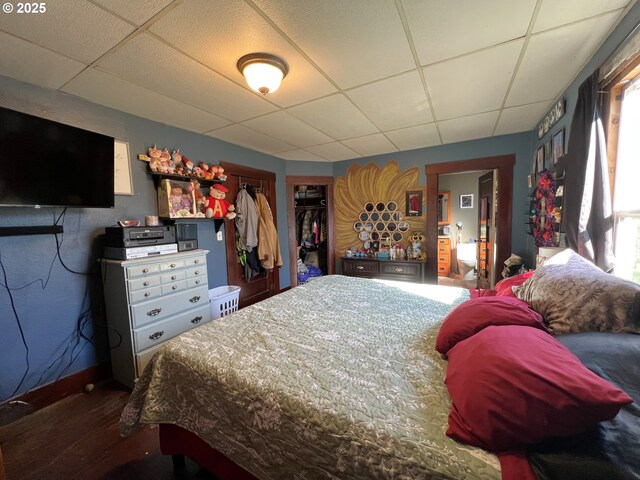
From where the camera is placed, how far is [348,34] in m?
1.30

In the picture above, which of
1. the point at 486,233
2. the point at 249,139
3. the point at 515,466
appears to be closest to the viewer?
the point at 515,466

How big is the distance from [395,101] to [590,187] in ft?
4.71

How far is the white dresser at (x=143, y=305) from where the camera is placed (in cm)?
182

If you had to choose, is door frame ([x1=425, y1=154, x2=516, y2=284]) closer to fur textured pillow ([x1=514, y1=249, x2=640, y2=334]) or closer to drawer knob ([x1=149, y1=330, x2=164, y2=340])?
fur textured pillow ([x1=514, y1=249, x2=640, y2=334])

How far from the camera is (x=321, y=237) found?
4.60m

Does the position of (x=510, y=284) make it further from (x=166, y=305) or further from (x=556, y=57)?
(x=166, y=305)

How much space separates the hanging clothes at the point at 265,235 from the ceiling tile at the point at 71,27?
2208 millimetres

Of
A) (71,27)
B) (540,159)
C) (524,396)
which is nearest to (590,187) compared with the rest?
(540,159)

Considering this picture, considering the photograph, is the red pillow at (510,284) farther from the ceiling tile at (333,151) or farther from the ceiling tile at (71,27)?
the ceiling tile at (71,27)

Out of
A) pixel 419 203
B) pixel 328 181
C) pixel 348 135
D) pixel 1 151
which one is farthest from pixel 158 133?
pixel 419 203

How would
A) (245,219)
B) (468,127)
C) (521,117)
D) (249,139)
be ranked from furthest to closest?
1. (245,219)
2. (249,139)
3. (468,127)
4. (521,117)

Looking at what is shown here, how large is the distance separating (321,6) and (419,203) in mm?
2933

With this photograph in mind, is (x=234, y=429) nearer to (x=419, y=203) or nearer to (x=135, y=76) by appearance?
(x=135, y=76)

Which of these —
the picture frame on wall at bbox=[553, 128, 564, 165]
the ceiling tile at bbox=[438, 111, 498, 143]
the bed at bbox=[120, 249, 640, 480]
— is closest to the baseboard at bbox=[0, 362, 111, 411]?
the bed at bbox=[120, 249, 640, 480]
